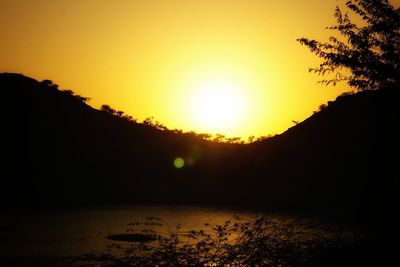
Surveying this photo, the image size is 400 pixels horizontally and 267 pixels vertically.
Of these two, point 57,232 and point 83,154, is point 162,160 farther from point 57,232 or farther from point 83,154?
point 57,232

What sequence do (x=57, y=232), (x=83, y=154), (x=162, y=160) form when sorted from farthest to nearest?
(x=162, y=160)
(x=83, y=154)
(x=57, y=232)

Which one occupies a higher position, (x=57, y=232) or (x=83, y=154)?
(x=83, y=154)

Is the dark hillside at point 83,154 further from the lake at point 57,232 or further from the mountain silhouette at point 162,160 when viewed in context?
the lake at point 57,232

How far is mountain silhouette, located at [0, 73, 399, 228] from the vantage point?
214ft

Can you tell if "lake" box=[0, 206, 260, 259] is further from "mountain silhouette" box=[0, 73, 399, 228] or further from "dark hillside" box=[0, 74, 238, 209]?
"mountain silhouette" box=[0, 73, 399, 228]

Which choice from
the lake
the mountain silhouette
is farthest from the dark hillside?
the lake

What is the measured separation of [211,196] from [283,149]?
15.1 metres

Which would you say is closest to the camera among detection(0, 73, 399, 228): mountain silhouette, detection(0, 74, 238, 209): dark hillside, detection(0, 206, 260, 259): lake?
detection(0, 206, 260, 259): lake

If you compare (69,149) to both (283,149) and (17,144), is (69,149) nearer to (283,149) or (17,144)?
(17,144)

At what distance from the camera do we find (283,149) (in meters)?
76.9

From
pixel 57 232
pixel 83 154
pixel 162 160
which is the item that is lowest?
pixel 57 232

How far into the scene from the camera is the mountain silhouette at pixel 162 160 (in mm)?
65312

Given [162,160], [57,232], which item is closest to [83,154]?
[162,160]

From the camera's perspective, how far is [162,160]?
79.9 meters
